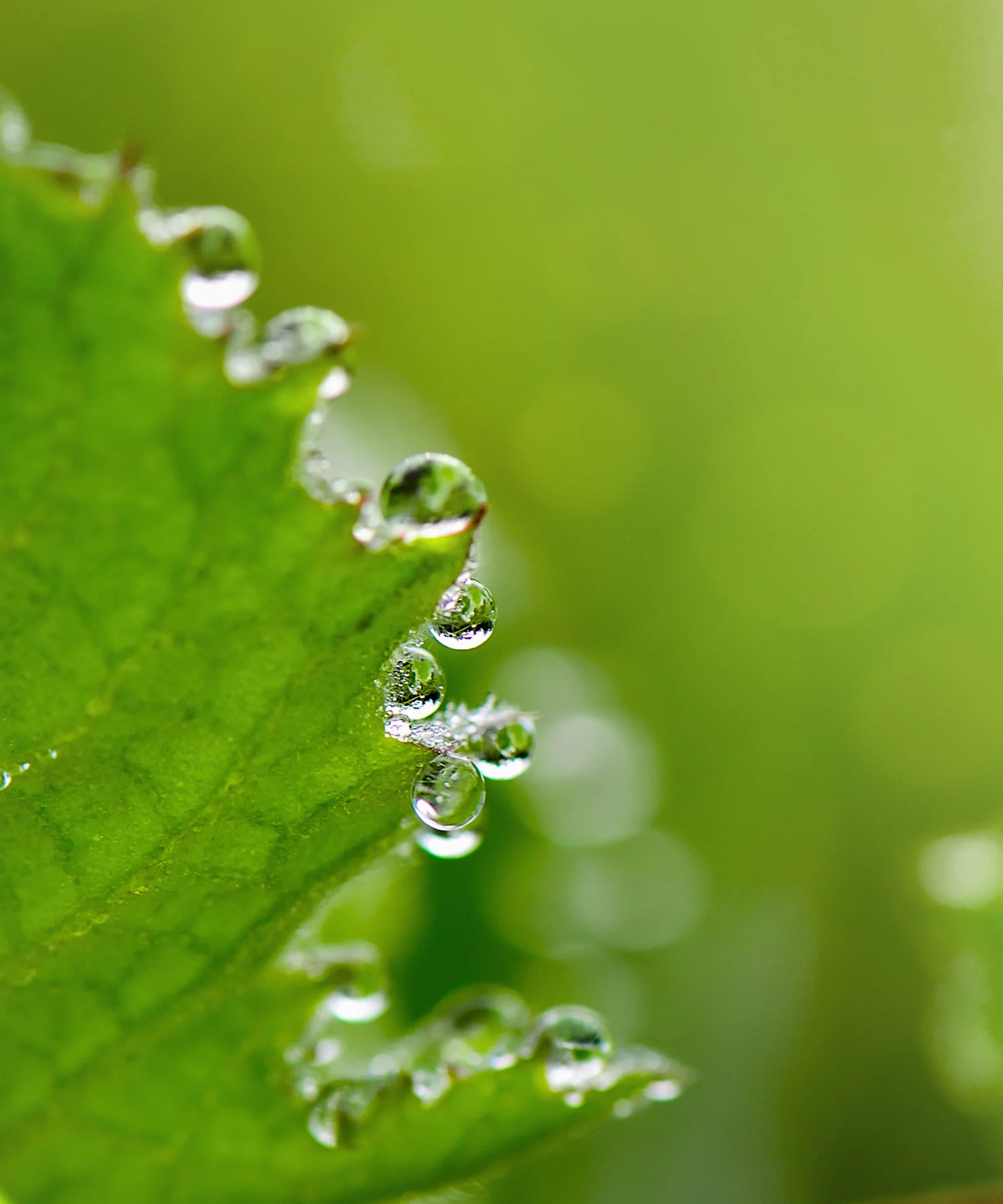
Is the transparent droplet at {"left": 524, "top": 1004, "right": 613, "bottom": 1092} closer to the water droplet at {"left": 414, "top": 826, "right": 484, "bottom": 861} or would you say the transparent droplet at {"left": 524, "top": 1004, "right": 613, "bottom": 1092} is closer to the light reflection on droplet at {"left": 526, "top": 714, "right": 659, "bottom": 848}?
the water droplet at {"left": 414, "top": 826, "right": 484, "bottom": 861}

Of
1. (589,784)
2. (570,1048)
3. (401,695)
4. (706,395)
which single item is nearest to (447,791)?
(401,695)

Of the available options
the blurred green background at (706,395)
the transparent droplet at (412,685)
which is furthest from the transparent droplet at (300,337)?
the blurred green background at (706,395)

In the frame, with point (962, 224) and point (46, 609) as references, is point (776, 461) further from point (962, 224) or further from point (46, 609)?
point (46, 609)

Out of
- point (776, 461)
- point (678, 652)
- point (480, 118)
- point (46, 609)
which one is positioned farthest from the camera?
point (480, 118)

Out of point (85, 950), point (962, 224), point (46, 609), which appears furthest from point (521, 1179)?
point (962, 224)

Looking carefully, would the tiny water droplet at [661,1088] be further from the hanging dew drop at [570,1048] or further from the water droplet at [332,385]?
the water droplet at [332,385]

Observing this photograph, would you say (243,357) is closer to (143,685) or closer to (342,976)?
(143,685)
